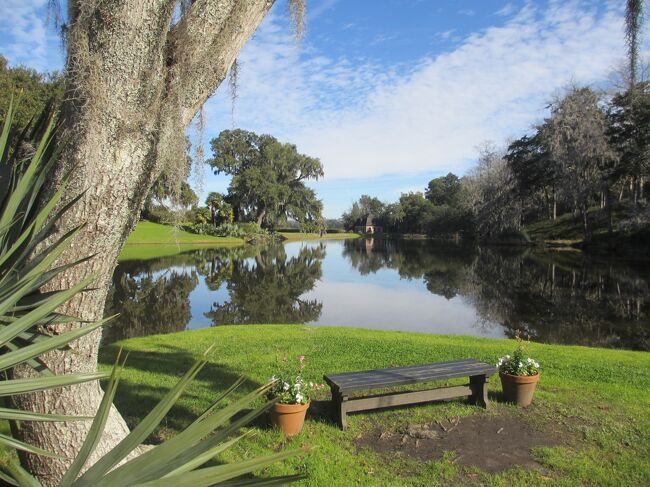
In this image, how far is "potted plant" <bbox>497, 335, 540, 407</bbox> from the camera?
5.27 meters

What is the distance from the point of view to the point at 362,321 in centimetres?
1380

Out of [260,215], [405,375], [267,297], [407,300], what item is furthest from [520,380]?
[260,215]

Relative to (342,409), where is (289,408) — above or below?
above

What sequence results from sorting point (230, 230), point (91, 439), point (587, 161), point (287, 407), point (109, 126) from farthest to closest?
point (230, 230), point (587, 161), point (287, 407), point (109, 126), point (91, 439)

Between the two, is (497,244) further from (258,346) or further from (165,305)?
(258,346)

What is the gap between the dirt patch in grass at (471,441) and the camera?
13.5ft

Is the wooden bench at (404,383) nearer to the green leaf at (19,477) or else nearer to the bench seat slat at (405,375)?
the bench seat slat at (405,375)

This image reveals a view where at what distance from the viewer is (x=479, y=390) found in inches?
213

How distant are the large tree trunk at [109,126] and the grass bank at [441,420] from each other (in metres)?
1.76

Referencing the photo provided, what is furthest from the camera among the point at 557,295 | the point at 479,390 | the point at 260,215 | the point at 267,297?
the point at 260,215

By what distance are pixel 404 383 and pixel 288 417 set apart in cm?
125

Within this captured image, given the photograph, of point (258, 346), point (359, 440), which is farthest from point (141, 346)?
point (359, 440)

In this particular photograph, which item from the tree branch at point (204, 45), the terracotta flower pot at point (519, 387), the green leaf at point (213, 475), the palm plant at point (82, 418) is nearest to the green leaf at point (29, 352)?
the palm plant at point (82, 418)

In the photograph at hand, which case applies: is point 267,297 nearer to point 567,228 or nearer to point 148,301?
point 148,301
